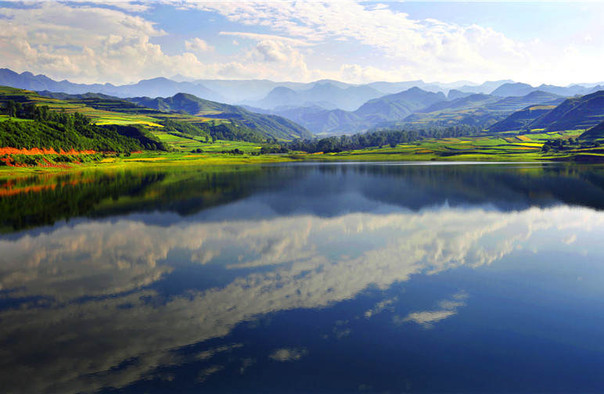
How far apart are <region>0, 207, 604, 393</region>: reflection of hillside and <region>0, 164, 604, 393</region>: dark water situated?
5.6 inches

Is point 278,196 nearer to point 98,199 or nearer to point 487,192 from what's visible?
point 98,199

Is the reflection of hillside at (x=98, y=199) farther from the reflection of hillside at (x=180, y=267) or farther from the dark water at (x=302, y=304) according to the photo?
the reflection of hillside at (x=180, y=267)

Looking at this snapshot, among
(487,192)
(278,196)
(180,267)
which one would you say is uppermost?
(278,196)

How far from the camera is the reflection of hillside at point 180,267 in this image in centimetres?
1728

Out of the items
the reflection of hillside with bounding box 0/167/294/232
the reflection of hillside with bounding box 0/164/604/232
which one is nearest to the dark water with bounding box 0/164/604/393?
the reflection of hillside with bounding box 0/167/294/232

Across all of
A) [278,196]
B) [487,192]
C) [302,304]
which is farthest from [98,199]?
[487,192]

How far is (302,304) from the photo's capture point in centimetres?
2272

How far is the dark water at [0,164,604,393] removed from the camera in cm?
1558

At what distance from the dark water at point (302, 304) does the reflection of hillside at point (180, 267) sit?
0.47 feet

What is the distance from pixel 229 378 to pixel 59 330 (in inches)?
442

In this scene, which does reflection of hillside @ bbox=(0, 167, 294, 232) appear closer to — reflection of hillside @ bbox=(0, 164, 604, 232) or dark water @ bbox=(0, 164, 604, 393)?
reflection of hillside @ bbox=(0, 164, 604, 232)

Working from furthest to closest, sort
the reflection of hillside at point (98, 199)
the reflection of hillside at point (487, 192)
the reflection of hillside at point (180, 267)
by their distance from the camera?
the reflection of hillside at point (487, 192), the reflection of hillside at point (98, 199), the reflection of hillside at point (180, 267)

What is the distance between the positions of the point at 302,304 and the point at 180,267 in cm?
1316

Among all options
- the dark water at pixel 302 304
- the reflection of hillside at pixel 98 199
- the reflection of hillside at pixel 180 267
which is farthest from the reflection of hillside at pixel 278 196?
the reflection of hillside at pixel 180 267
